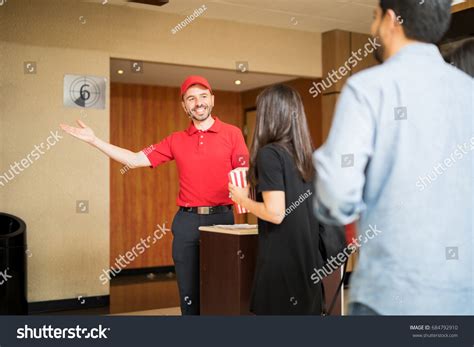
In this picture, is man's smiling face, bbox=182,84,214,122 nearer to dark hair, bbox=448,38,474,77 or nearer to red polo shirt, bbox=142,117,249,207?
red polo shirt, bbox=142,117,249,207

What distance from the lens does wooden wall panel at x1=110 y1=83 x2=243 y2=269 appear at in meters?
5.75

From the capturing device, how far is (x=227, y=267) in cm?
241

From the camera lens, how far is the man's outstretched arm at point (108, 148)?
93.0 inches

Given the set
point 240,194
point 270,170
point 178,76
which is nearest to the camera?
point 270,170

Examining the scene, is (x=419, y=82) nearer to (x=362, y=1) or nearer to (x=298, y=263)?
(x=298, y=263)

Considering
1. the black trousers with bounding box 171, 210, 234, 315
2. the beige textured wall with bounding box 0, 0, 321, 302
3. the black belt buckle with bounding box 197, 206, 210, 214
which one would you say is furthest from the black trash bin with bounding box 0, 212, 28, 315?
the black belt buckle with bounding box 197, 206, 210, 214

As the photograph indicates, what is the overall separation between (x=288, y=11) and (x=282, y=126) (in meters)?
2.77

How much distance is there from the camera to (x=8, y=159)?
12.9 ft

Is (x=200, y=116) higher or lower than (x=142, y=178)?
higher

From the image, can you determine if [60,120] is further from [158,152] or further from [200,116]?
[200,116]

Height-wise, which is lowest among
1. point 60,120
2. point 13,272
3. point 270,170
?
A: point 13,272

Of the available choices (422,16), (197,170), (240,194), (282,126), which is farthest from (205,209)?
(422,16)

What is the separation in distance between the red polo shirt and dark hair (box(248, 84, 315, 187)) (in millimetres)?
877

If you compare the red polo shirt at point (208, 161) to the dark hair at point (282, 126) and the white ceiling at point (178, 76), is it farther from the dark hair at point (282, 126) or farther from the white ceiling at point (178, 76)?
the white ceiling at point (178, 76)
